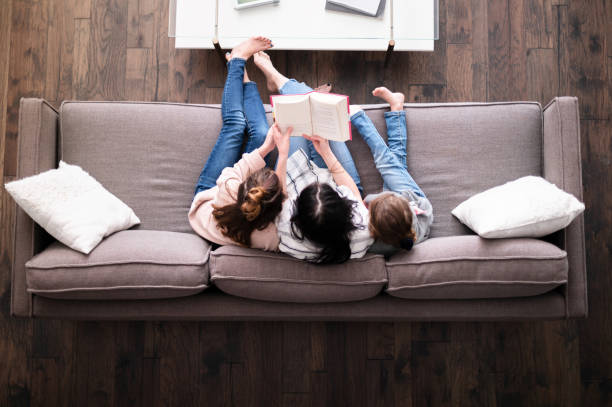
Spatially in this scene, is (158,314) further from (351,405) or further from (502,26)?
(502,26)

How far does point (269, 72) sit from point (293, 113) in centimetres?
50

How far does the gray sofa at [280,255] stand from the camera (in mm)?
1496

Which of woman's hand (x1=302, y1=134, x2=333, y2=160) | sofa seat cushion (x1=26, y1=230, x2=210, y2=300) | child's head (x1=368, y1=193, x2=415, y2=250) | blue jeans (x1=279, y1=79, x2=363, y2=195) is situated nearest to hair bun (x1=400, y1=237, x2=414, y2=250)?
child's head (x1=368, y1=193, x2=415, y2=250)

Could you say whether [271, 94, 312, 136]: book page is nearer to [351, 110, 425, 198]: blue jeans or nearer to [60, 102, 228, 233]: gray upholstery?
[351, 110, 425, 198]: blue jeans

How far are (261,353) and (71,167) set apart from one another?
1179 millimetres

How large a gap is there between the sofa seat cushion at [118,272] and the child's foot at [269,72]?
3.13 ft

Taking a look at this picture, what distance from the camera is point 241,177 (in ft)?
5.48

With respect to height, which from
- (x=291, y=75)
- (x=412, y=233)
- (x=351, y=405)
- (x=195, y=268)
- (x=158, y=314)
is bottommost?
(x=351, y=405)

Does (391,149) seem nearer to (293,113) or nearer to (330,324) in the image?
(293,113)

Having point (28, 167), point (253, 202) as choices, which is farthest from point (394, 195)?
point (28, 167)

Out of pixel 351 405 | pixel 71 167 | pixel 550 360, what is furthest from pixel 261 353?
pixel 550 360

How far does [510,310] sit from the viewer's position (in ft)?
5.23

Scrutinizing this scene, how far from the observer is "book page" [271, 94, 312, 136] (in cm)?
163

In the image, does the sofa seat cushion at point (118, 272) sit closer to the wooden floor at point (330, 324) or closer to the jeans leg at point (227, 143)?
the jeans leg at point (227, 143)
